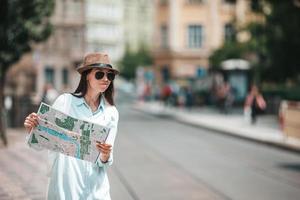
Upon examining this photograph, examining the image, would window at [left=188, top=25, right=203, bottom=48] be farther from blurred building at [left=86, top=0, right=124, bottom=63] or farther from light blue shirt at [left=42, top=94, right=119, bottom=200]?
light blue shirt at [left=42, top=94, right=119, bottom=200]

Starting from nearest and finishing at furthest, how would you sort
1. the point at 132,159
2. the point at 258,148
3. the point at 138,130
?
1. the point at 132,159
2. the point at 258,148
3. the point at 138,130

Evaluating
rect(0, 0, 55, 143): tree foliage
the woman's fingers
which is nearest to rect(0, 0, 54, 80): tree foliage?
rect(0, 0, 55, 143): tree foliage

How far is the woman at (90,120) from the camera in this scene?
3.96 metres

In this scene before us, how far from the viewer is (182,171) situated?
11812 mm

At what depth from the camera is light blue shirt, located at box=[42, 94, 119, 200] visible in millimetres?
3947

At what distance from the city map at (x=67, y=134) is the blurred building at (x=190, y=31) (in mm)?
53175

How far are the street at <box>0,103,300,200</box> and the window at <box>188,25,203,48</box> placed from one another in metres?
39.3

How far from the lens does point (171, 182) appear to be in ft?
34.1

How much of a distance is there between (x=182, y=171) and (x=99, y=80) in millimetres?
7927

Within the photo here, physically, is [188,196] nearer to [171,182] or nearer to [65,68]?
[171,182]

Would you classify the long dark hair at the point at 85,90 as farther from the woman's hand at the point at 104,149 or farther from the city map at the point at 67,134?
the woman's hand at the point at 104,149

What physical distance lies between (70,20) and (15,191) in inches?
2322

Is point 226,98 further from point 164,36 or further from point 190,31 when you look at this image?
point 164,36

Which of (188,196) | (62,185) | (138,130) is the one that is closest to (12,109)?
(138,130)
